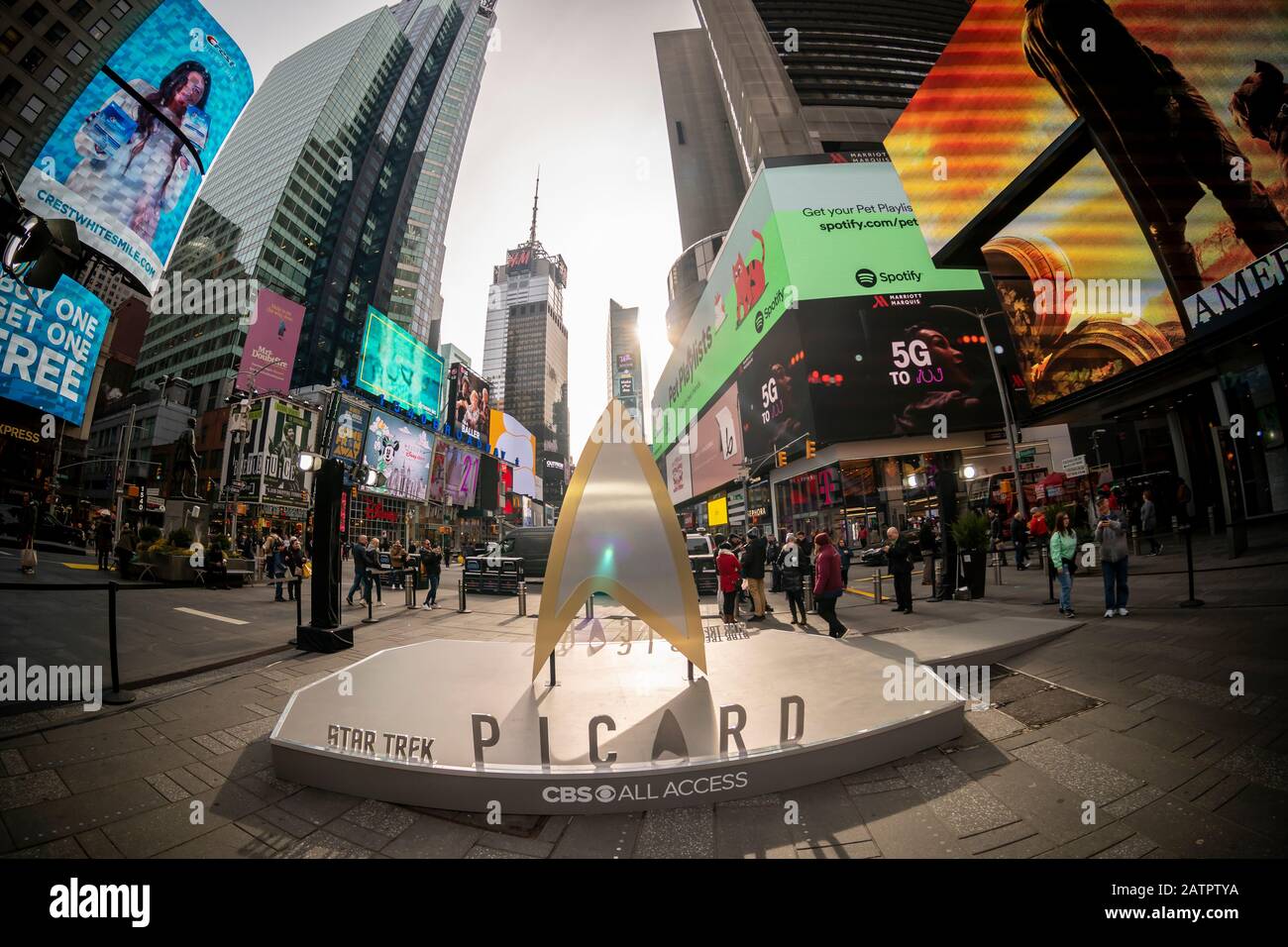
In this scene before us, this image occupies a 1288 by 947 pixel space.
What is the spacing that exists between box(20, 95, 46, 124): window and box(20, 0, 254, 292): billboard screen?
0.86 metres

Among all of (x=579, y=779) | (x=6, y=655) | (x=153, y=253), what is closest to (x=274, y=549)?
(x=153, y=253)

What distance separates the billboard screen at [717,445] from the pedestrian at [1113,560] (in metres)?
26.9

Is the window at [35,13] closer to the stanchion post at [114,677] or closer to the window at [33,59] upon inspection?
the window at [33,59]

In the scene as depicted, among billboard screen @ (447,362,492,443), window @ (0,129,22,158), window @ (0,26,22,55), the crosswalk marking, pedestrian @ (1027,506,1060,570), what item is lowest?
the crosswalk marking

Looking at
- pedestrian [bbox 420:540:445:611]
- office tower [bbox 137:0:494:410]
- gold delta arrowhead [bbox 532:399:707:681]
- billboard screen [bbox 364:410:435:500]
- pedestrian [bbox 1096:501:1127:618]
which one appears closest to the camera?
gold delta arrowhead [bbox 532:399:707:681]

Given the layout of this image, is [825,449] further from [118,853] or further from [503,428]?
[503,428]

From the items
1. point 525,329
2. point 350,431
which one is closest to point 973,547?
point 350,431

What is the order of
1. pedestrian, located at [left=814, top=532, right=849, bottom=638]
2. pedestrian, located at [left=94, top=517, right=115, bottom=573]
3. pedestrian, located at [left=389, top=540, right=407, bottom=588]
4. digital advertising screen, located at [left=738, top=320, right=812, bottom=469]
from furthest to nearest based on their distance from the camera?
digital advertising screen, located at [left=738, top=320, right=812, bottom=469] → pedestrian, located at [left=389, top=540, right=407, bottom=588] → pedestrian, located at [left=94, top=517, right=115, bottom=573] → pedestrian, located at [left=814, top=532, right=849, bottom=638]

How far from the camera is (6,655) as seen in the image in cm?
501

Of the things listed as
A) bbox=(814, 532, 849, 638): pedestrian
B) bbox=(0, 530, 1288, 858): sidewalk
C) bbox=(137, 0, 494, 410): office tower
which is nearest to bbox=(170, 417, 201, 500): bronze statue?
bbox=(137, 0, 494, 410): office tower

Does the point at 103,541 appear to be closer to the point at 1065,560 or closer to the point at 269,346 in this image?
the point at 269,346

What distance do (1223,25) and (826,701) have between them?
1600cm

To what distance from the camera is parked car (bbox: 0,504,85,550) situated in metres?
16.4

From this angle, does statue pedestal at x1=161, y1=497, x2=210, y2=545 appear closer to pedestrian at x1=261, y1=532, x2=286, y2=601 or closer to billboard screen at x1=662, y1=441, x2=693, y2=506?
pedestrian at x1=261, y1=532, x2=286, y2=601
